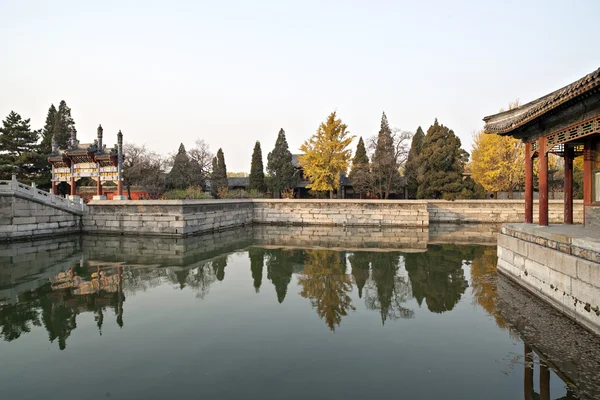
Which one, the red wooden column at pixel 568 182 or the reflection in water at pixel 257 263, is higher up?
the red wooden column at pixel 568 182

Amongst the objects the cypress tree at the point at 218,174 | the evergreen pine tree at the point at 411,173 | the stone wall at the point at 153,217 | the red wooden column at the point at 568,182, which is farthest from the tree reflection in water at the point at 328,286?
the cypress tree at the point at 218,174

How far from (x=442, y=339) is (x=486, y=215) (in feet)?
67.0

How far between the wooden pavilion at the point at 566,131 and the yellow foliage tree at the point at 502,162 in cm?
1761

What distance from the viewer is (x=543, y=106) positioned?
7.69m

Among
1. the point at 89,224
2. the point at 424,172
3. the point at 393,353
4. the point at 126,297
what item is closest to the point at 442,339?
the point at 393,353

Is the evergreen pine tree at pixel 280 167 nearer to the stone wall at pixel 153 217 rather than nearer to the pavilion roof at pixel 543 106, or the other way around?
the stone wall at pixel 153 217

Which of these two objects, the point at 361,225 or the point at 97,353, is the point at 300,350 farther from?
the point at 361,225

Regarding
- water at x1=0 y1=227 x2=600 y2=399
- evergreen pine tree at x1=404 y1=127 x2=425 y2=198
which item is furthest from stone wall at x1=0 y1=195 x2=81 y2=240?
evergreen pine tree at x1=404 y1=127 x2=425 y2=198

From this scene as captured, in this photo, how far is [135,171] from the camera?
1207 inches

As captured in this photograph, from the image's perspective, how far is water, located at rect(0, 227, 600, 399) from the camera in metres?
4.27

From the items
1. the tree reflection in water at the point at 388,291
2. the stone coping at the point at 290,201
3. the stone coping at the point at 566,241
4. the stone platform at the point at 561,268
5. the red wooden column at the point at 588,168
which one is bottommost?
the tree reflection in water at the point at 388,291

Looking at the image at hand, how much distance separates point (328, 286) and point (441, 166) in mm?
20478

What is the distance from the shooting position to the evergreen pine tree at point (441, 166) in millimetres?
26094

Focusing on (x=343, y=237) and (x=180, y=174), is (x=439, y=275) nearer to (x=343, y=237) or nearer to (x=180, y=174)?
(x=343, y=237)
